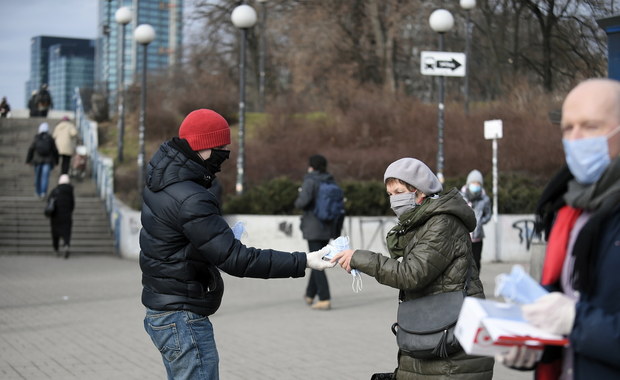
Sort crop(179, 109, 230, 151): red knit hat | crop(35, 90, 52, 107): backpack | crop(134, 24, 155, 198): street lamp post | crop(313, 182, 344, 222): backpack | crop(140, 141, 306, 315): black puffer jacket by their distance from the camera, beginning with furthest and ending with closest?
crop(35, 90, 52, 107): backpack, crop(134, 24, 155, 198): street lamp post, crop(313, 182, 344, 222): backpack, crop(179, 109, 230, 151): red knit hat, crop(140, 141, 306, 315): black puffer jacket

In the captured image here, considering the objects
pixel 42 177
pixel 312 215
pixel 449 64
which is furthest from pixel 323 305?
A: pixel 42 177

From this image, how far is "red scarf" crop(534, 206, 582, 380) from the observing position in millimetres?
2564

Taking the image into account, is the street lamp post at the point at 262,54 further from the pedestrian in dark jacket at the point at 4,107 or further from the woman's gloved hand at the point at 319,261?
the woman's gloved hand at the point at 319,261

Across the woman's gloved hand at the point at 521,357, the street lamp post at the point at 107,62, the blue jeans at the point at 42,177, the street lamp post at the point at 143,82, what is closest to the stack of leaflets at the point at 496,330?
the woman's gloved hand at the point at 521,357

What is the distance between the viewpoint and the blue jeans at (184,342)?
4215 mm

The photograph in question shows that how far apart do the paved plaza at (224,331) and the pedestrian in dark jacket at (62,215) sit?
8.81 feet

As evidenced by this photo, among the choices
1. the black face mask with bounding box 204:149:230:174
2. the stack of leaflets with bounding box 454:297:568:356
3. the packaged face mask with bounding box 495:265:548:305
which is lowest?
the stack of leaflets with bounding box 454:297:568:356

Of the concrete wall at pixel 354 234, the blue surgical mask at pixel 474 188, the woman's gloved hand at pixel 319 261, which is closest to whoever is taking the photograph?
the woman's gloved hand at pixel 319 261

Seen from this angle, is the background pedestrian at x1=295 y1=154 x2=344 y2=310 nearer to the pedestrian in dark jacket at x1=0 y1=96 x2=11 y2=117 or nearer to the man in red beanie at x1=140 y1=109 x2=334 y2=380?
the man in red beanie at x1=140 y1=109 x2=334 y2=380

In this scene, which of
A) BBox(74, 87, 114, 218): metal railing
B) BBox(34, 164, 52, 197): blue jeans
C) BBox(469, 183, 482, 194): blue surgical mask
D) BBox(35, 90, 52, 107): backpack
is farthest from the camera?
BBox(35, 90, 52, 107): backpack

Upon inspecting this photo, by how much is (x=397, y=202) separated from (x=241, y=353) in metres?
4.83

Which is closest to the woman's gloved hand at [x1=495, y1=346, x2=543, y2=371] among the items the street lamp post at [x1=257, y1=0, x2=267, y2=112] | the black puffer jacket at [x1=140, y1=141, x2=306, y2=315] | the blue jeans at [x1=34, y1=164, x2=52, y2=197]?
the black puffer jacket at [x1=140, y1=141, x2=306, y2=315]

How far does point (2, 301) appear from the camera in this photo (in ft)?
41.3

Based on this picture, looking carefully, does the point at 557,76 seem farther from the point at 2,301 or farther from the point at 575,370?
the point at 575,370
